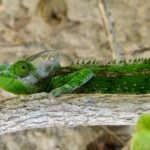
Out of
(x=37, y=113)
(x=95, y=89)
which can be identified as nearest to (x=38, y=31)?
(x=95, y=89)

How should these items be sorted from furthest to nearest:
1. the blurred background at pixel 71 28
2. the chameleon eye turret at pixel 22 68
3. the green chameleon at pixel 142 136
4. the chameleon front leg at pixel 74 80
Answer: the blurred background at pixel 71 28
the chameleon eye turret at pixel 22 68
the chameleon front leg at pixel 74 80
the green chameleon at pixel 142 136

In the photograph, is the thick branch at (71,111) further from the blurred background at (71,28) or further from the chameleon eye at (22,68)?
the blurred background at (71,28)

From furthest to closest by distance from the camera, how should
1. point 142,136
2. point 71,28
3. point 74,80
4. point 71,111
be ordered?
point 71,28 < point 74,80 < point 71,111 < point 142,136

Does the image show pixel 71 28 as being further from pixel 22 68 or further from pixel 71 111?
pixel 71 111

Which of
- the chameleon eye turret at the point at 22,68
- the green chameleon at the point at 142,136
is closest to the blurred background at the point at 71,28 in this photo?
the chameleon eye turret at the point at 22,68

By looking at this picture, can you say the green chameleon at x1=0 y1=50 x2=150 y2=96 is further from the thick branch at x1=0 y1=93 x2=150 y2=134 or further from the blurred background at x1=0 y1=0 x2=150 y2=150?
the blurred background at x1=0 y1=0 x2=150 y2=150

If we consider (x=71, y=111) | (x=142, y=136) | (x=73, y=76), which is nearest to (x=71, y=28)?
(x=73, y=76)
